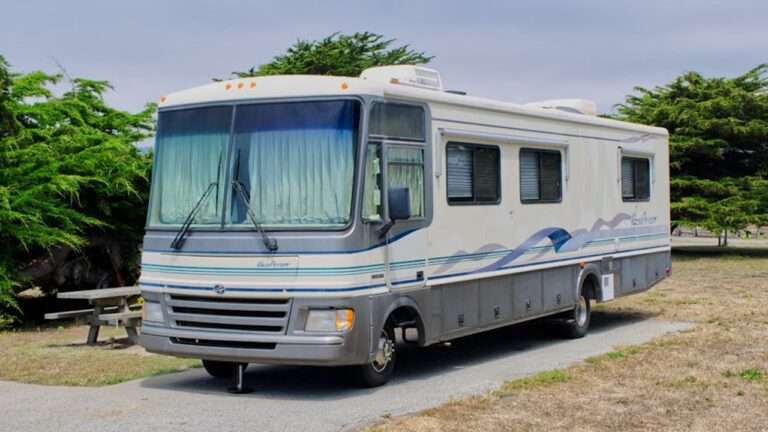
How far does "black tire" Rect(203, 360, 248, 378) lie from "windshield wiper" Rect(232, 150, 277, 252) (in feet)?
5.88

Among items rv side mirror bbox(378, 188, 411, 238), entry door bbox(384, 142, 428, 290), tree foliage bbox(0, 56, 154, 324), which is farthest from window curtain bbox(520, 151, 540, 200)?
tree foliage bbox(0, 56, 154, 324)

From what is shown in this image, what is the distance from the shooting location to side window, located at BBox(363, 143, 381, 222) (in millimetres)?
9391

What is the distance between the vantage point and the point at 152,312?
9945mm

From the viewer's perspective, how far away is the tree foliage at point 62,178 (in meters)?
15.1

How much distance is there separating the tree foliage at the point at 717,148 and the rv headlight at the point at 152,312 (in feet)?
78.8

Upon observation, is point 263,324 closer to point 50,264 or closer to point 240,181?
point 240,181

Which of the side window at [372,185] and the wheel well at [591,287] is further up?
the side window at [372,185]

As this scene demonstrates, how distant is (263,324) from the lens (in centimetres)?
926

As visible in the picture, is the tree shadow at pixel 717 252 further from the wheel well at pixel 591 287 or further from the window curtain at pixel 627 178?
the wheel well at pixel 591 287

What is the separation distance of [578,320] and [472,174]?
11.7 feet

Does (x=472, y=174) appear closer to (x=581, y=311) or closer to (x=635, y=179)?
(x=581, y=311)

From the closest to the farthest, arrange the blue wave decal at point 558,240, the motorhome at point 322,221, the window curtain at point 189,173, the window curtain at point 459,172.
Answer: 1. the motorhome at point 322,221
2. the window curtain at point 189,173
3. the window curtain at point 459,172
4. the blue wave decal at point 558,240

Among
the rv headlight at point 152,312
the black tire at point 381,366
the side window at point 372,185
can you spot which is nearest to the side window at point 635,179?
the black tire at point 381,366

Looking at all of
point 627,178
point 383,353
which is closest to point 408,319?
point 383,353
